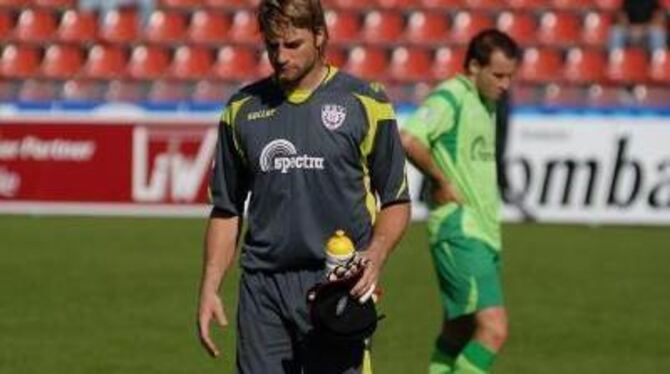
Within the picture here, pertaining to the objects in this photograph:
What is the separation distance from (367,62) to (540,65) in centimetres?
243

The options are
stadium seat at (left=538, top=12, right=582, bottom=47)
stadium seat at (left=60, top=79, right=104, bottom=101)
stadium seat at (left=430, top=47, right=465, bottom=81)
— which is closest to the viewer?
stadium seat at (left=60, top=79, right=104, bottom=101)

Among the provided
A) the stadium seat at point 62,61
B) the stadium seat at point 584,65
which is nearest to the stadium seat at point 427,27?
the stadium seat at point 584,65

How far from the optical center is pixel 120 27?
28719 millimetres

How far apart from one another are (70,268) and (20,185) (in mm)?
6107

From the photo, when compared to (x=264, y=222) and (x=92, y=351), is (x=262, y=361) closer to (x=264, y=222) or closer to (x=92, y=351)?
(x=264, y=222)

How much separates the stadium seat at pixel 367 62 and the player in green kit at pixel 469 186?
1660cm

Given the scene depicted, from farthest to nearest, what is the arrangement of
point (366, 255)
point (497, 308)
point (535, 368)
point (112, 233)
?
1. point (112, 233)
2. point (535, 368)
3. point (497, 308)
4. point (366, 255)

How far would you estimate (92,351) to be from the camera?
12500mm

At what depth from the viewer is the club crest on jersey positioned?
642 centimetres

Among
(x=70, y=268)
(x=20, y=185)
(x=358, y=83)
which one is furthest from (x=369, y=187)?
(x=20, y=185)

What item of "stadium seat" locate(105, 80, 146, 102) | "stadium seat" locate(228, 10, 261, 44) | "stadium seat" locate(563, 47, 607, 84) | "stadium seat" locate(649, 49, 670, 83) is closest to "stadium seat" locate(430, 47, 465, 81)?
"stadium seat" locate(563, 47, 607, 84)

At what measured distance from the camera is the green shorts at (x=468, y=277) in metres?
10.0

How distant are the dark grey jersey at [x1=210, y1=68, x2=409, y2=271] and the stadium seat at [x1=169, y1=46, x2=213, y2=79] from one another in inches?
837

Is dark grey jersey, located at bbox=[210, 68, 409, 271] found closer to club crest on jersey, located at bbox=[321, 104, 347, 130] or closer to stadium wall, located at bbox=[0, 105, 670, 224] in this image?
club crest on jersey, located at bbox=[321, 104, 347, 130]
